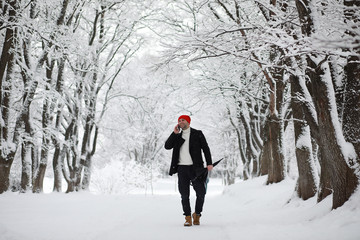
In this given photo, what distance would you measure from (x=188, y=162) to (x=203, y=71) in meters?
9.05

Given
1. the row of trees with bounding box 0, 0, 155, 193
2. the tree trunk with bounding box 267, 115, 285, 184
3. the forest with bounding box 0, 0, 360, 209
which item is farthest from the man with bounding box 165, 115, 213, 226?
the tree trunk with bounding box 267, 115, 285, 184

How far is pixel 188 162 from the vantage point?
16.2ft

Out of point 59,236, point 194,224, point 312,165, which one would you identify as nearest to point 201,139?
point 194,224

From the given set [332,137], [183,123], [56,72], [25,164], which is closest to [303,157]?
[332,137]

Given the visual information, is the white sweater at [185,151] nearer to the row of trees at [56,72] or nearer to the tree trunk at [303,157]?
the tree trunk at [303,157]

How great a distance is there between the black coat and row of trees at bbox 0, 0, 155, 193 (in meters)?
5.06

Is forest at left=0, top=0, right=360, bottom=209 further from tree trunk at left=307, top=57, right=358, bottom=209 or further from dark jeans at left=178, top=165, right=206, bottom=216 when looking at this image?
dark jeans at left=178, top=165, right=206, bottom=216

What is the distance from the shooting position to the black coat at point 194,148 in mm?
4910

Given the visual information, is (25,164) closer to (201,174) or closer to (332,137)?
(201,174)

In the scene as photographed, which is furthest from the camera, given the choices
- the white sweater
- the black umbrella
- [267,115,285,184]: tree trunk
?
[267,115,285,184]: tree trunk

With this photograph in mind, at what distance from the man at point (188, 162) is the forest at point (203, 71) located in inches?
64.7

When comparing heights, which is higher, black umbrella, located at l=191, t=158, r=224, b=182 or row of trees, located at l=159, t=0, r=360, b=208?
row of trees, located at l=159, t=0, r=360, b=208

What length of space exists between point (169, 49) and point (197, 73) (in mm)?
8718

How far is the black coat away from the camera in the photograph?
4.91 metres
